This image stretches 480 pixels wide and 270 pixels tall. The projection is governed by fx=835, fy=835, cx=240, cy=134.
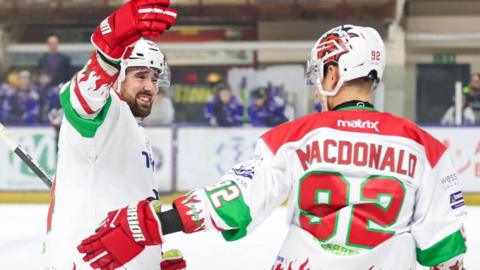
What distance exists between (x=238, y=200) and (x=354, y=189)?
0.23m

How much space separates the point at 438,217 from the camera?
164cm

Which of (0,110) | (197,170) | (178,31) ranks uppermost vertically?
(178,31)

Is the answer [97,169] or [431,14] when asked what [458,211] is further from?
[431,14]

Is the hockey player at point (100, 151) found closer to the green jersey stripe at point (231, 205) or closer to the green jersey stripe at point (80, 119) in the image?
the green jersey stripe at point (80, 119)

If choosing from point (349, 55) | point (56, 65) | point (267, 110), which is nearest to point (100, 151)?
point (349, 55)

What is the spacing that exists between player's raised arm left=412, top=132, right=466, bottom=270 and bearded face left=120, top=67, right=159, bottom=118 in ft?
3.09

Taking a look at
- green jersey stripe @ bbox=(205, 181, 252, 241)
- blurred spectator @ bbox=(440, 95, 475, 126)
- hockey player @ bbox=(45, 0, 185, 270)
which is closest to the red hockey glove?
hockey player @ bbox=(45, 0, 185, 270)

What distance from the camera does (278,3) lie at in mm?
10477

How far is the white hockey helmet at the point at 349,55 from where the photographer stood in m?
1.69

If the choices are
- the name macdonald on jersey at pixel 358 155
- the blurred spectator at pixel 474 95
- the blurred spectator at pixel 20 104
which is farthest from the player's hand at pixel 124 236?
the blurred spectator at pixel 20 104

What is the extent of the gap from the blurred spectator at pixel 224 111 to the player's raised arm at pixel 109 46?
5508mm

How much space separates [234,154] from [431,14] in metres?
4.12

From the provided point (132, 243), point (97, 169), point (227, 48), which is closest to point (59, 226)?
point (97, 169)

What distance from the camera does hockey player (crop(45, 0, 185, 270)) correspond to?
5.73 feet
